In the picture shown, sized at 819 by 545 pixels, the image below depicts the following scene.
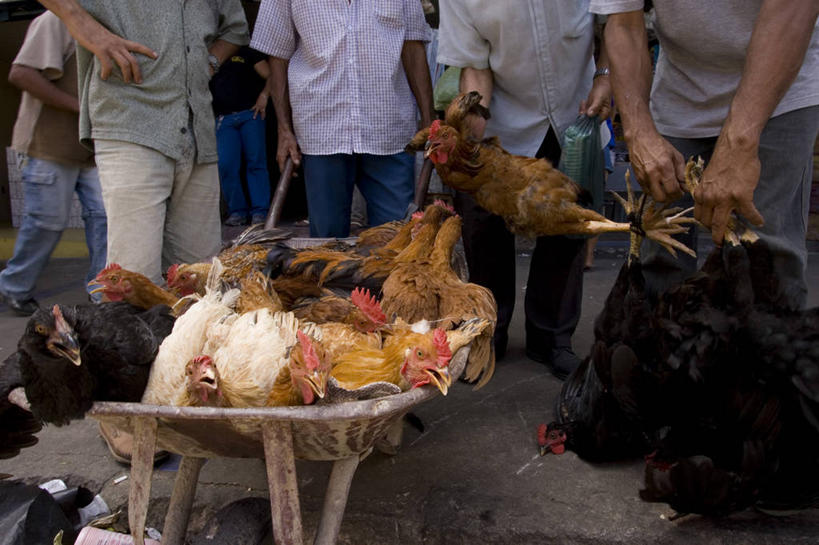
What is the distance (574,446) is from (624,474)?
23 centimetres

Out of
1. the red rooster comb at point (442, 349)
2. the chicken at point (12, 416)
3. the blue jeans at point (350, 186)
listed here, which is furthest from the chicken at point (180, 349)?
the blue jeans at point (350, 186)

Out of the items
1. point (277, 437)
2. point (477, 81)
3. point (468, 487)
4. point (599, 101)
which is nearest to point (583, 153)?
point (599, 101)

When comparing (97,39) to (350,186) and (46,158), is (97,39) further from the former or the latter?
(46,158)

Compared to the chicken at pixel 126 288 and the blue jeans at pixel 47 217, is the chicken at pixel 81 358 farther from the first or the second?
the blue jeans at pixel 47 217

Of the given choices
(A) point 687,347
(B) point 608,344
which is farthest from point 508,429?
(A) point 687,347

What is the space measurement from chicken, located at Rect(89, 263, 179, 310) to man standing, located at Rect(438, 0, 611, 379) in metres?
1.73

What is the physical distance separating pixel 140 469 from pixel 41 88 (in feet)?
10.9

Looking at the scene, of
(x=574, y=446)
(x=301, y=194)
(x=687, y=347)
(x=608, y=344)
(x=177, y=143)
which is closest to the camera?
(x=687, y=347)

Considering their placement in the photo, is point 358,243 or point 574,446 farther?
point 358,243

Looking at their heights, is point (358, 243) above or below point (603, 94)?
below

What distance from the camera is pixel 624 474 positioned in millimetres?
2484

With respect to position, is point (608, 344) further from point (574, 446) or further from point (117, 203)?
point (117, 203)

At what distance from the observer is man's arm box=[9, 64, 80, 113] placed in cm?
392

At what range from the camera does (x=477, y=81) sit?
3164 millimetres
